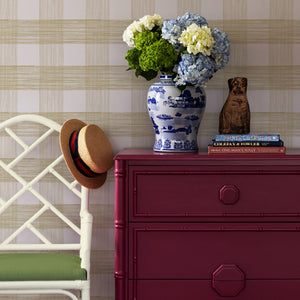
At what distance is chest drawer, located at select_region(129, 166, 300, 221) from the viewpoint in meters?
1.94

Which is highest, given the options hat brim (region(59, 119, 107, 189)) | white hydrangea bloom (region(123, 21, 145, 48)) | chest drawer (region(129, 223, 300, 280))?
Result: white hydrangea bloom (region(123, 21, 145, 48))

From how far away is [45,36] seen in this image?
7.92 feet

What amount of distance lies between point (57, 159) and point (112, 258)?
0.58 metres

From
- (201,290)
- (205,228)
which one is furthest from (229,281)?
(205,228)

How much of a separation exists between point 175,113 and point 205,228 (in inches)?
20.1

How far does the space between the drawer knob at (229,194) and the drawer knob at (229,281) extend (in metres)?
0.26

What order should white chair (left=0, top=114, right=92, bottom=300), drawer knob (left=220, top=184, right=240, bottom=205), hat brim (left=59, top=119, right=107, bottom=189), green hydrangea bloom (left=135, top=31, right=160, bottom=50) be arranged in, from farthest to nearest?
white chair (left=0, top=114, right=92, bottom=300) → hat brim (left=59, top=119, right=107, bottom=189) → green hydrangea bloom (left=135, top=31, right=160, bottom=50) → drawer knob (left=220, top=184, right=240, bottom=205)

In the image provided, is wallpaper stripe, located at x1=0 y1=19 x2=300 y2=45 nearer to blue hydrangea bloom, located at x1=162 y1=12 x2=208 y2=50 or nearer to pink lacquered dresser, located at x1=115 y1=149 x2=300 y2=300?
blue hydrangea bloom, located at x1=162 y1=12 x2=208 y2=50

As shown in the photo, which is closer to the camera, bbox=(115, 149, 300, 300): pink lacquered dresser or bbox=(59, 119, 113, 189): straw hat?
bbox=(115, 149, 300, 300): pink lacquered dresser

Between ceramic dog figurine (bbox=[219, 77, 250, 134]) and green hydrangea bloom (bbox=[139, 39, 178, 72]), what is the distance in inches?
13.8

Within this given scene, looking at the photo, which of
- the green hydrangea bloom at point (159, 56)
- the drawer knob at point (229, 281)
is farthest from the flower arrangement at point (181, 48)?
the drawer knob at point (229, 281)

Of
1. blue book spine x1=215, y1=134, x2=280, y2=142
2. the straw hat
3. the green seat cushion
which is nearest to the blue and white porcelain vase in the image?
blue book spine x1=215, y1=134, x2=280, y2=142

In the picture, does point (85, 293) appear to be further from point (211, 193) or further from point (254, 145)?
point (254, 145)

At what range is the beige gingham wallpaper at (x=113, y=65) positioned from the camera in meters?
2.40
